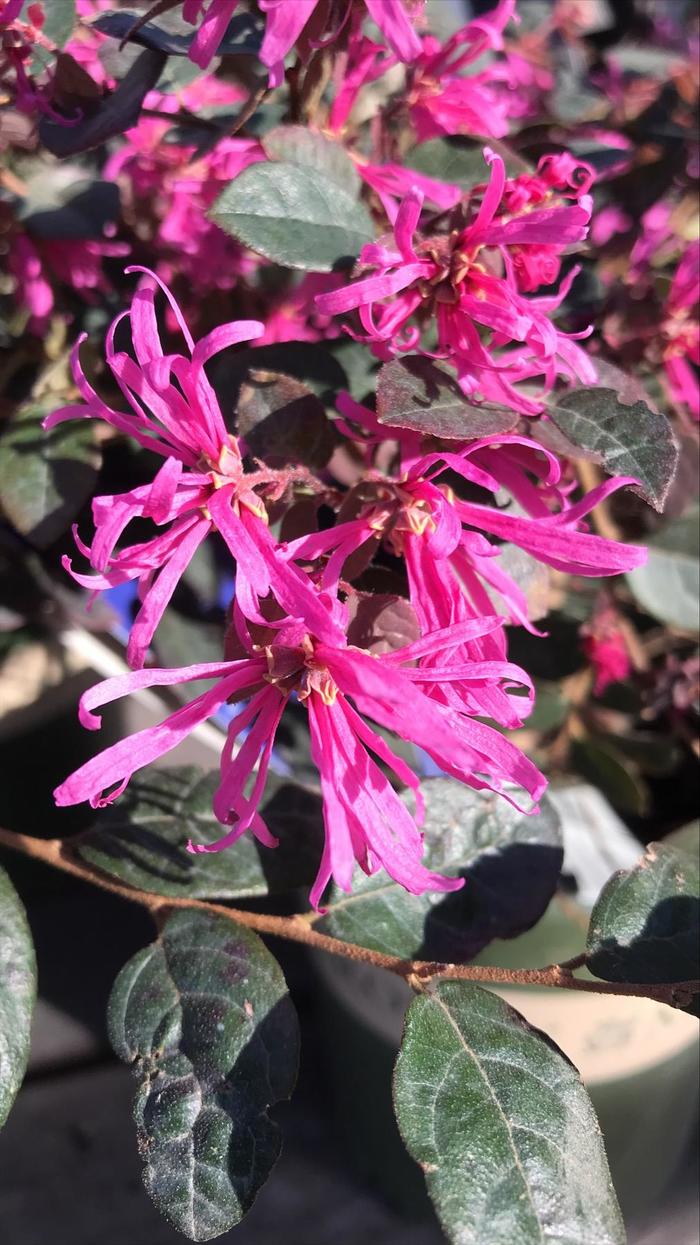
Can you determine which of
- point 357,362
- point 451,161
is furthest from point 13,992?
point 451,161

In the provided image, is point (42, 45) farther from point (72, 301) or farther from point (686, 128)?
point (686, 128)

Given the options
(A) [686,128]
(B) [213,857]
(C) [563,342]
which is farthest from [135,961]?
(A) [686,128]

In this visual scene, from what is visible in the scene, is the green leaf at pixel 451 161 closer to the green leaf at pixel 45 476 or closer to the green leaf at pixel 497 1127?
the green leaf at pixel 45 476

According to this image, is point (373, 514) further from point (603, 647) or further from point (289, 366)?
point (603, 647)

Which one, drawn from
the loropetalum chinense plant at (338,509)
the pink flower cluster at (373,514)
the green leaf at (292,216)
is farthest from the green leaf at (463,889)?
the green leaf at (292,216)

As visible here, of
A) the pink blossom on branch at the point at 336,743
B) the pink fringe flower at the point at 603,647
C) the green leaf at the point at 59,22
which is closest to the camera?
the pink blossom on branch at the point at 336,743

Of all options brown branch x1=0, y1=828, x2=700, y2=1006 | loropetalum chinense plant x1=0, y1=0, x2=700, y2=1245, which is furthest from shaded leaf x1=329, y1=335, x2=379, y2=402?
brown branch x1=0, y1=828, x2=700, y2=1006

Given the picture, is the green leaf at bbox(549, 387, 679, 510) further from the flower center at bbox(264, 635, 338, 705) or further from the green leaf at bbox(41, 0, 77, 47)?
the green leaf at bbox(41, 0, 77, 47)

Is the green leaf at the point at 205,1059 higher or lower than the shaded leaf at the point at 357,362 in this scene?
lower
